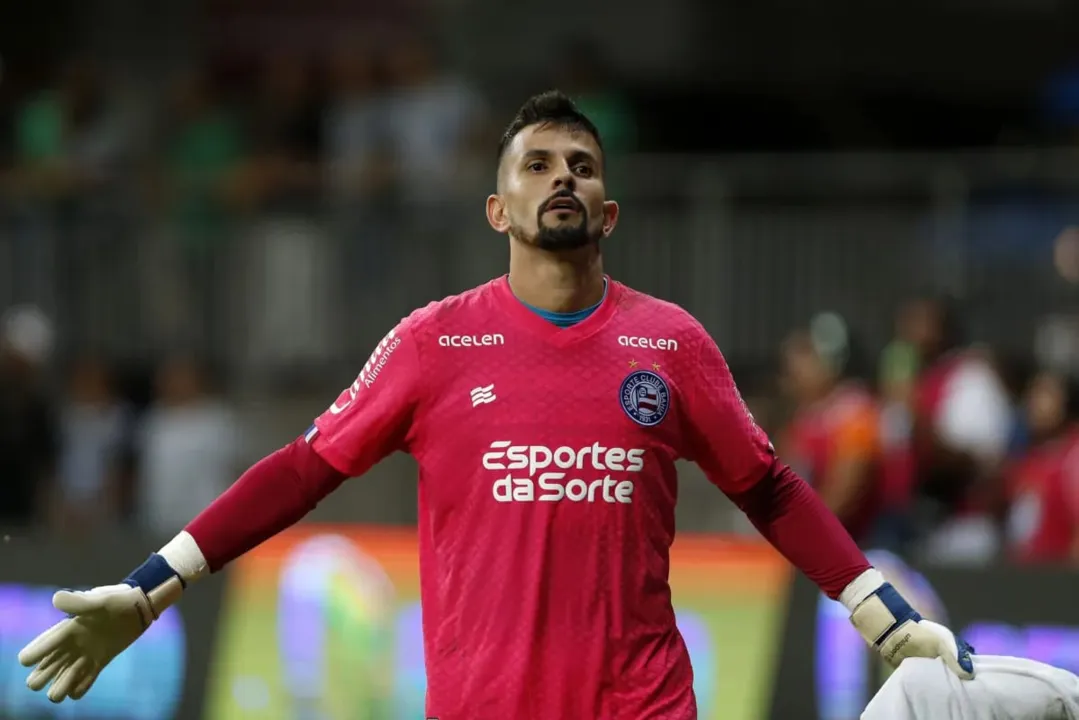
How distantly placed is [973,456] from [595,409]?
18.0ft

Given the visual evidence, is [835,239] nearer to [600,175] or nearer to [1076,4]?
[1076,4]

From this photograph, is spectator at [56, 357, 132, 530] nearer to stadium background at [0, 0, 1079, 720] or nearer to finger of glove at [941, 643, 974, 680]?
stadium background at [0, 0, 1079, 720]

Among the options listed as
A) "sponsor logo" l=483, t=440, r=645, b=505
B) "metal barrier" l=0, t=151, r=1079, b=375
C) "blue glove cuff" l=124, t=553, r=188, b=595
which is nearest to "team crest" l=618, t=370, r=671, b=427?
"sponsor logo" l=483, t=440, r=645, b=505

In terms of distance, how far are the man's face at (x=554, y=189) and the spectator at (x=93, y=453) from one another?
24.4 ft

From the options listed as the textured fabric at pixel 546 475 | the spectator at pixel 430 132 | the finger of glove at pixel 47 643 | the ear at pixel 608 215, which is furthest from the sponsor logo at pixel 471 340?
the spectator at pixel 430 132

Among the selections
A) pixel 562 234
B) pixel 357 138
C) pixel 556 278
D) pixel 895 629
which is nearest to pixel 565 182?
pixel 562 234

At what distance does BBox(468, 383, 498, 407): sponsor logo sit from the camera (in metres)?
4.52

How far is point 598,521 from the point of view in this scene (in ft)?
14.6

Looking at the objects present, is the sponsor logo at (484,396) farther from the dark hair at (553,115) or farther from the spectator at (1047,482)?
the spectator at (1047,482)

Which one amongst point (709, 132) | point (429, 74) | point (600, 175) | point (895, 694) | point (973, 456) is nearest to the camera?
point (895, 694)

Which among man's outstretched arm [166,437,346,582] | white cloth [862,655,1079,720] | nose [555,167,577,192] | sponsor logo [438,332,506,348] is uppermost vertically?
nose [555,167,577,192]

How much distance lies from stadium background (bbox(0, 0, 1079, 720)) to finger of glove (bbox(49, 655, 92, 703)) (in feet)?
14.0

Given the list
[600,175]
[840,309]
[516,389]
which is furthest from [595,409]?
[840,309]

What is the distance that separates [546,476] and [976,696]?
1.17 metres
